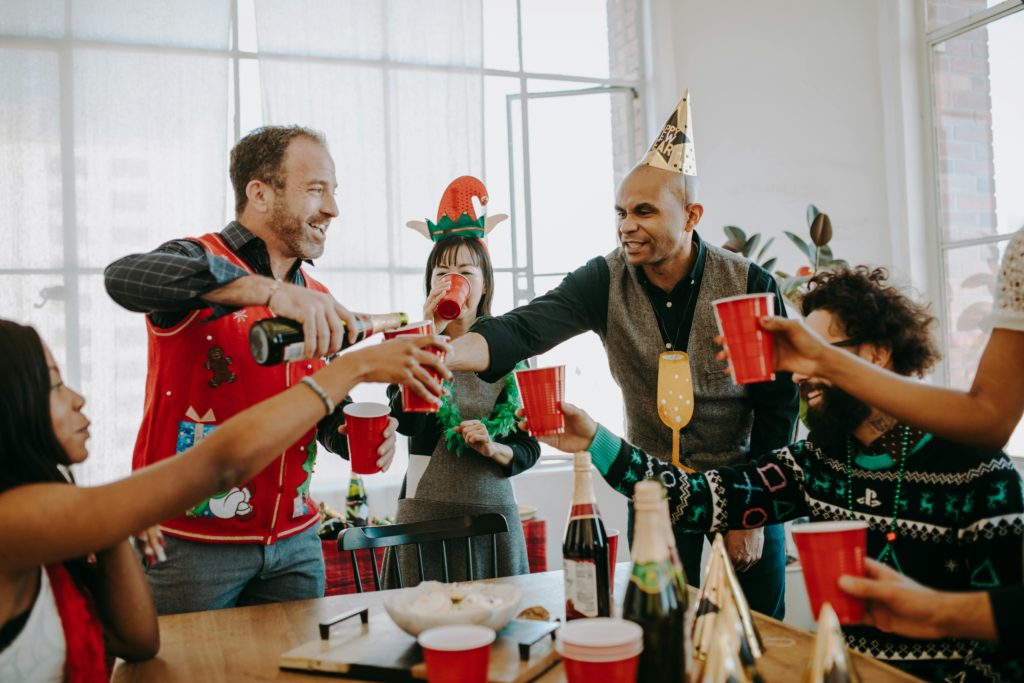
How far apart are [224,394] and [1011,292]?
1634 millimetres

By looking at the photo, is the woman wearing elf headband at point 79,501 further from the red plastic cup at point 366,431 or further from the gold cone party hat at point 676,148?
the gold cone party hat at point 676,148

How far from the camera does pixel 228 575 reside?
184cm

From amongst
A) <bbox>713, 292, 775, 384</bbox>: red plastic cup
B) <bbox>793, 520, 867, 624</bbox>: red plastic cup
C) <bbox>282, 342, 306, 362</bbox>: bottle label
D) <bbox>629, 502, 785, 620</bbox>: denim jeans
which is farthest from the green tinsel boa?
<bbox>793, 520, 867, 624</bbox>: red plastic cup

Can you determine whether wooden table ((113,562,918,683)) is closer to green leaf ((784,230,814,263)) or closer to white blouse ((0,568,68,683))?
white blouse ((0,568,68,683))

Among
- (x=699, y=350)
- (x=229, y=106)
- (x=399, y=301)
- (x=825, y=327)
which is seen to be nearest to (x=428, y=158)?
(x=399, y=301)

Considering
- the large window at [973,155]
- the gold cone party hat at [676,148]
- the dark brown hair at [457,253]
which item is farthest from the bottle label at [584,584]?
the large window at [973,155]

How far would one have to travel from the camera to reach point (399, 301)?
4.14 meters

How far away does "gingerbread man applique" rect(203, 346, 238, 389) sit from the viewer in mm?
1871

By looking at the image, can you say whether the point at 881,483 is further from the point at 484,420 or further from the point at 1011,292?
the point at 484,420

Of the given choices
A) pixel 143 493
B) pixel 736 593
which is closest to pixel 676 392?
pixel 736 593

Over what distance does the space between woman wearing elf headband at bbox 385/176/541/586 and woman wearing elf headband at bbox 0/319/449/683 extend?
1.08 m

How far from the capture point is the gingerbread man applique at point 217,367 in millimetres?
1871

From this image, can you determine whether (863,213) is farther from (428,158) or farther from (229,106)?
(229,106)

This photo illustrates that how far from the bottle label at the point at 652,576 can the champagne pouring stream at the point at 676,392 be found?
3.84ft
